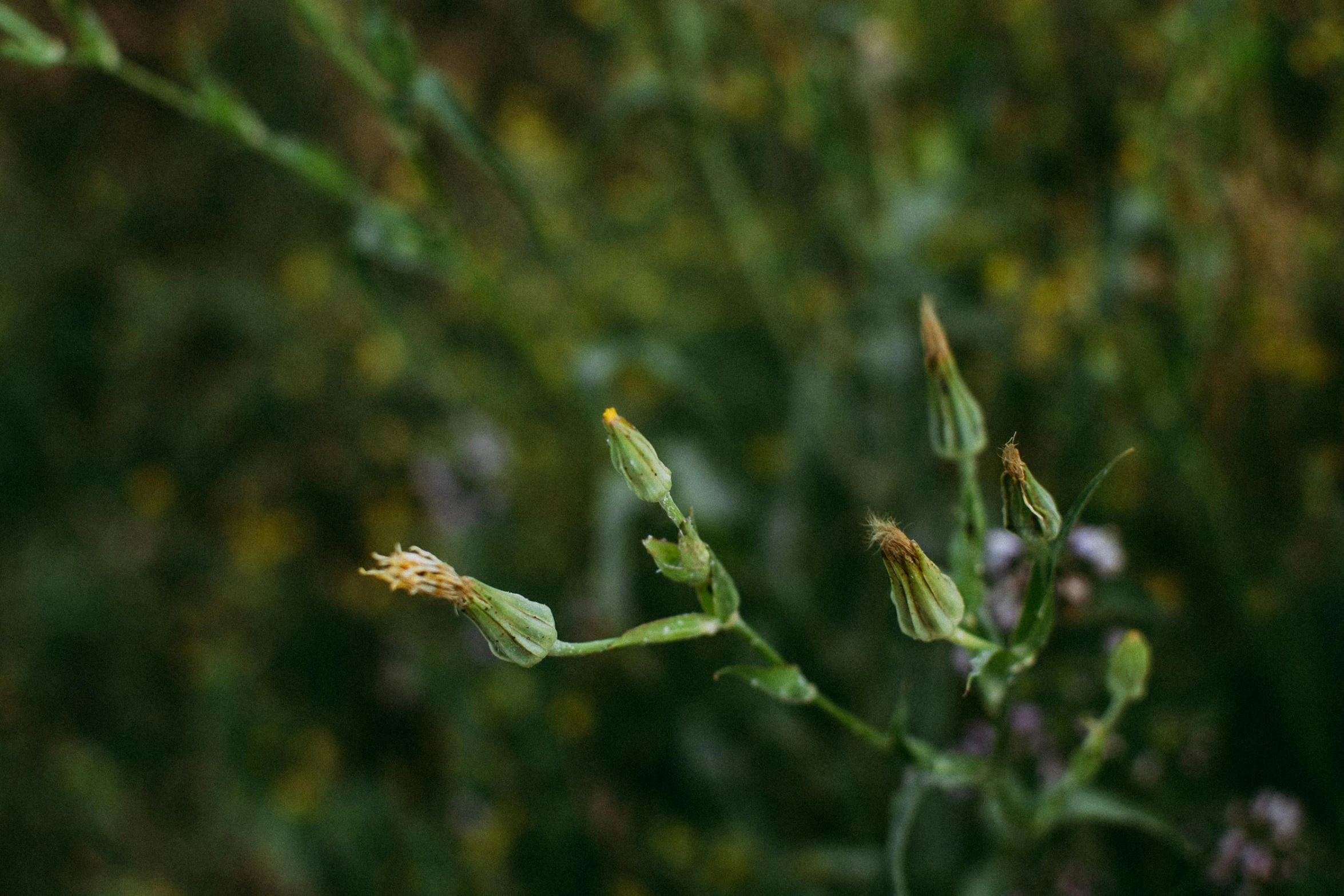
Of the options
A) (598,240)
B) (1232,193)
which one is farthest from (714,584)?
(598,240)

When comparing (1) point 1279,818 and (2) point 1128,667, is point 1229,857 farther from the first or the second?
(2) point 1128,667

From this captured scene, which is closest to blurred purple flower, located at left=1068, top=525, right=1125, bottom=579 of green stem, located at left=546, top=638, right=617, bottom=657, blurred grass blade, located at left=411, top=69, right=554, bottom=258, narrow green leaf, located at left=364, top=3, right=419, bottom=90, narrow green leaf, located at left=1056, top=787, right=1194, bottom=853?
narrow green leaf, located at left=1056, top=787, right=1194, bottom=853

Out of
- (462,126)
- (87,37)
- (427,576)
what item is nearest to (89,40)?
(87,37)

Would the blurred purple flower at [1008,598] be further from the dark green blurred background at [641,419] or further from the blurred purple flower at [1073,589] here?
the dark green blurred background at [641,419]

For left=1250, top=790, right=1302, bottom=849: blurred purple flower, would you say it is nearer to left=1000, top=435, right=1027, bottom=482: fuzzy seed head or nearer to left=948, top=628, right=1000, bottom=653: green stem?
left=948, top=628, right=1000, bottom=653: green stem

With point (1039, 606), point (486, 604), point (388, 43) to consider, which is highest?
point (388, 43)
